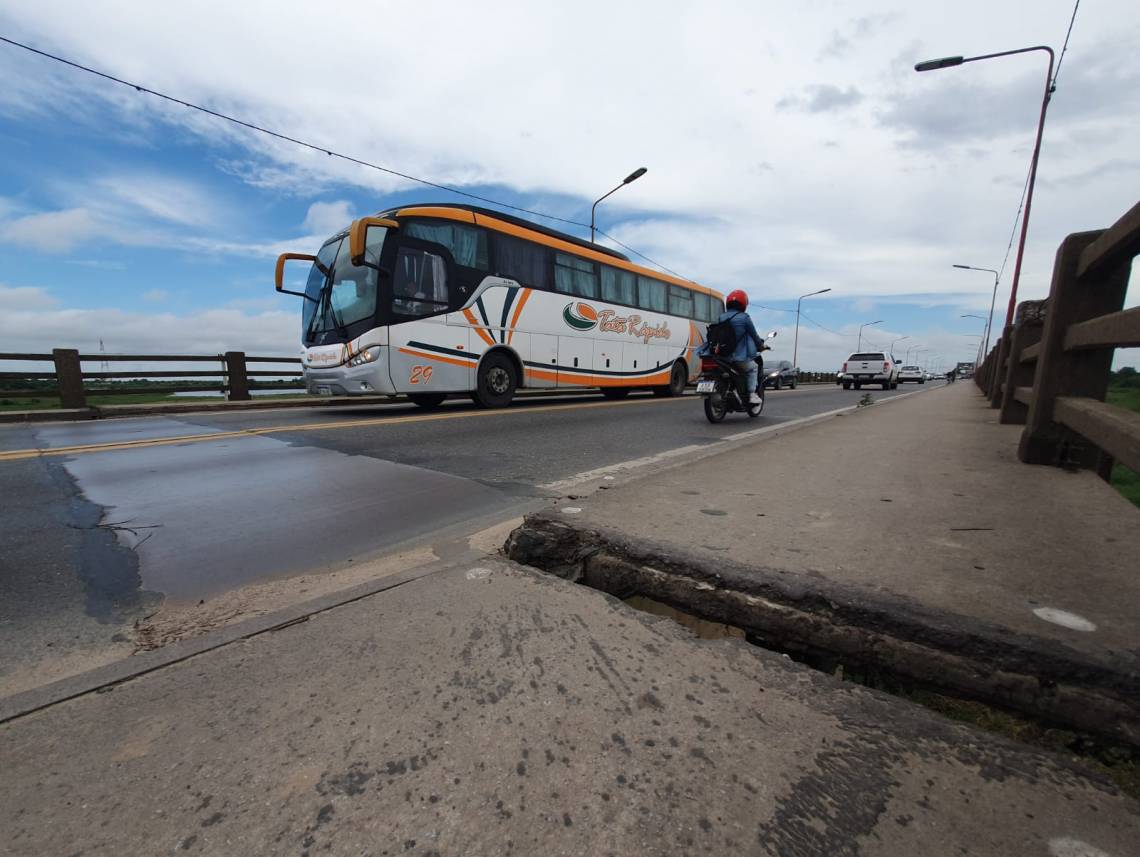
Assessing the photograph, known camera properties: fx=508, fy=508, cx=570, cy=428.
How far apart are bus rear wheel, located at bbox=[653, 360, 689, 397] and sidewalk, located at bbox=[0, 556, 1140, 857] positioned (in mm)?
13838

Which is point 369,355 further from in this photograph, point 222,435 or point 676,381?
point 676,381

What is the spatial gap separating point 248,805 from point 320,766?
0.13 metres

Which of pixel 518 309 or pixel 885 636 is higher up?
pixel 518 309

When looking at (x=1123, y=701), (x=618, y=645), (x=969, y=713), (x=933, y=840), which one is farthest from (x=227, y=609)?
(x=1123, y=701)

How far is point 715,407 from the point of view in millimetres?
7941

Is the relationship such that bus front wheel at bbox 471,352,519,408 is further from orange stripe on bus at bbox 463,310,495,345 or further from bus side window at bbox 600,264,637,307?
bus side window at bbox 600,264,637,307

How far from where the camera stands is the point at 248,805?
959mm

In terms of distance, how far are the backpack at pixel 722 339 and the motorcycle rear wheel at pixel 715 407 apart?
0.65m

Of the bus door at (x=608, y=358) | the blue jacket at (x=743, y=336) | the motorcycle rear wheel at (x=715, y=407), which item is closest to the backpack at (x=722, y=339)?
the blue jacket at (x=743, y=336)

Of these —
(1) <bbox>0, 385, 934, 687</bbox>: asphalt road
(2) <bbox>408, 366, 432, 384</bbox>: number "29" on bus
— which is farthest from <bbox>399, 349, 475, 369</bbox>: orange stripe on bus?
(1) <bbox>0, 385, 934, 687</bbox>: asphalt road

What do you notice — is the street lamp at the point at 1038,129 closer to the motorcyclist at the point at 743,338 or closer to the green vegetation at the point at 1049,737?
the motorcyclist at the point at 743,338

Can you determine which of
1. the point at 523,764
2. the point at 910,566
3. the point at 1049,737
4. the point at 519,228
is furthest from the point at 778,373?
the point at 523,764

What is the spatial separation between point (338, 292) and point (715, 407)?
6530 mm

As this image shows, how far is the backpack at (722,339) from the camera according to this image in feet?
24.7
